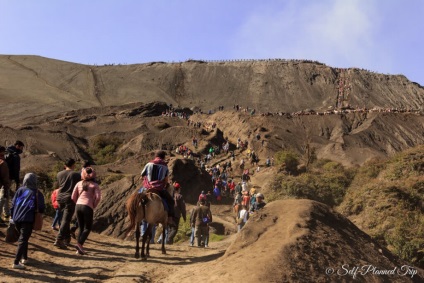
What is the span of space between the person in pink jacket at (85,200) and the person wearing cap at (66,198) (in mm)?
467

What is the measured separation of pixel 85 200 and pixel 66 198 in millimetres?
882

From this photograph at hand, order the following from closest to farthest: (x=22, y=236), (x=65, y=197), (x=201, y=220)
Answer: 1. (x=22, y=236)
2. (x=65, y=197)
3. (x=201, y=220)

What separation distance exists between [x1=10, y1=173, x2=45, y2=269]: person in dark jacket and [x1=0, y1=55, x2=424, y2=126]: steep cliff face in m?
86.8

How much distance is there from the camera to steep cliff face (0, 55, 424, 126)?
105875mm

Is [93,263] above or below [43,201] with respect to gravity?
below

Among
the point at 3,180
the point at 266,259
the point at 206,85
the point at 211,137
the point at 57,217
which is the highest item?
the point at 206,85

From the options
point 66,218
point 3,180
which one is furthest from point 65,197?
point 3,180

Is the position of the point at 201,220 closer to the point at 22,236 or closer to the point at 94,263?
the point at 94,263

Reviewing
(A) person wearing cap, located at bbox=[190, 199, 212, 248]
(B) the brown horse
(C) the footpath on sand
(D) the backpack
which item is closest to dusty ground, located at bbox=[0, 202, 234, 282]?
(C) the footpath on sand

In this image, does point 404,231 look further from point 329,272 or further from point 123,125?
point 123,125

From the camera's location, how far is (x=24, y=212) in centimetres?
806

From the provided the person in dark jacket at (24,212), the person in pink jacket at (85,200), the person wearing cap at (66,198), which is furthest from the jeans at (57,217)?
the person in dark jacket at (24,212)

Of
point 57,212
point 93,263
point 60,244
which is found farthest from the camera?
point 57,212

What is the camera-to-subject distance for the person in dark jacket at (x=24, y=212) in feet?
26.4
